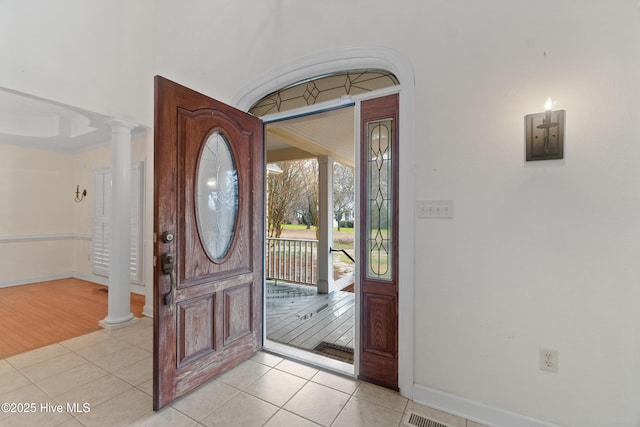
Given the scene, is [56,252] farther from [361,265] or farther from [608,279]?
[608,279]

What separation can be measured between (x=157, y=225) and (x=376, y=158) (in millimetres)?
1694

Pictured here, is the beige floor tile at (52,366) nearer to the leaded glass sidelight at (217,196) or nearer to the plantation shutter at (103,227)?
the leaded glass sidelight at (217,196)

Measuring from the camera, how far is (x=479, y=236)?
1830mm

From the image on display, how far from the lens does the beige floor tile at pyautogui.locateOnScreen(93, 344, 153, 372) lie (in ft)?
8.10

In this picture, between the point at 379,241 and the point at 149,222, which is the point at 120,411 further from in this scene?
the point at 149,222

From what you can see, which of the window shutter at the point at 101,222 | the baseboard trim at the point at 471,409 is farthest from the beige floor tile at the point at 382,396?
the window shutter at the point at 101,222

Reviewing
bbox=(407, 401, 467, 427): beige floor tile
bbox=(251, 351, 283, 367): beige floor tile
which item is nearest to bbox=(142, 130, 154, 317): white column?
bbox=(251, 351, 283, 367): beige floor tile

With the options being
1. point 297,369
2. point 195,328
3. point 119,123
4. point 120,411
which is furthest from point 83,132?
point 297,369

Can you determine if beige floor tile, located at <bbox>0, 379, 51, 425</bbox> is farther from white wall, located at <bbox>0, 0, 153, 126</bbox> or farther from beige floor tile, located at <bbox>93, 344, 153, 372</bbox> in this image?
white wall, located at <bbox>0, 0, 153, 126</bbox>

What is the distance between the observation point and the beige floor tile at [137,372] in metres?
2.25

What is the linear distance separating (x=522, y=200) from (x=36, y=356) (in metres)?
4.31

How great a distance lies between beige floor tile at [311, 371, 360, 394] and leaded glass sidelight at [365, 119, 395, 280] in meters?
0.87

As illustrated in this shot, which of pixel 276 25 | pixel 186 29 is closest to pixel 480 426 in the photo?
pixel 276 25

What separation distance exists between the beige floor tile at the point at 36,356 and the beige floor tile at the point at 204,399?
1659 millimetres
